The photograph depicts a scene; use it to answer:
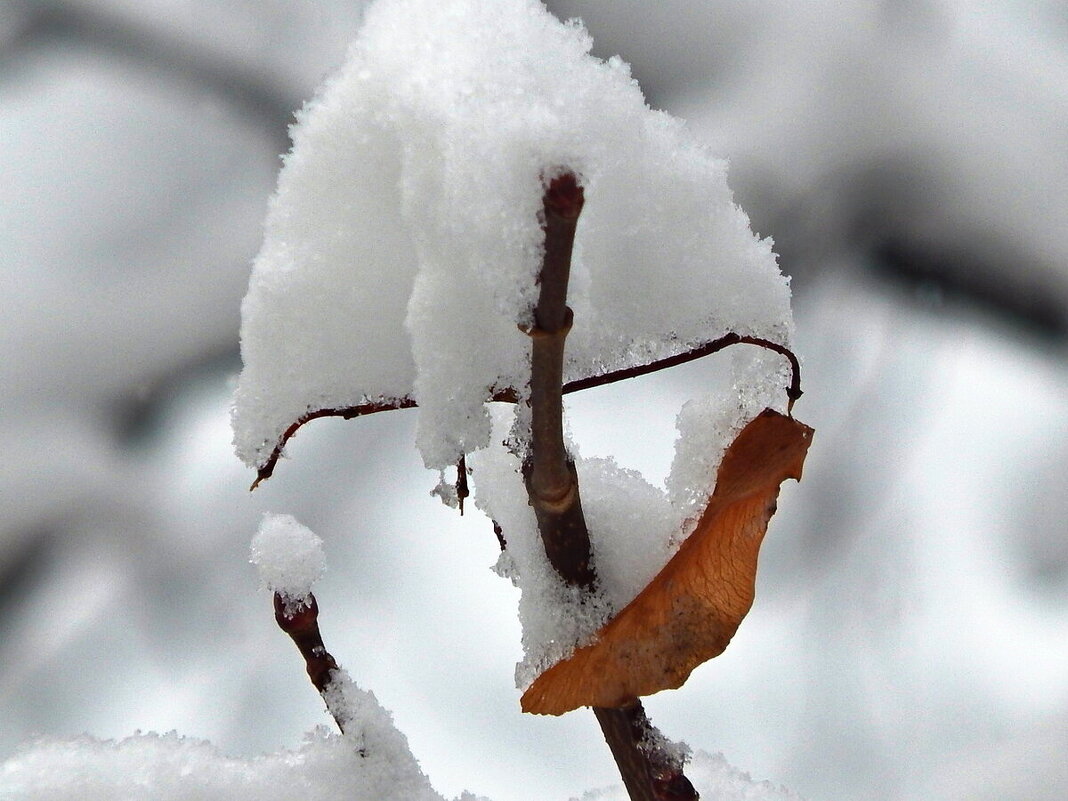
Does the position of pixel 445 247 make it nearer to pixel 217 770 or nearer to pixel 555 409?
pixel 555 409

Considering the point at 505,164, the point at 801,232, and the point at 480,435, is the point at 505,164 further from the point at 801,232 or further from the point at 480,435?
the point at 801,232

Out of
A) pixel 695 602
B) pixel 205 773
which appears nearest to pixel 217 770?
pixel 205 773

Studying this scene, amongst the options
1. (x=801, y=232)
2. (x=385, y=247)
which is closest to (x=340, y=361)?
(x=385, y=247)

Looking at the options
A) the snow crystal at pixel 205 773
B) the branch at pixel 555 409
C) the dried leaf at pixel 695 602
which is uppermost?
the snow crystal at pixel 205 773

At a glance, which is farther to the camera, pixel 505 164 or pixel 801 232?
pixel 801 232

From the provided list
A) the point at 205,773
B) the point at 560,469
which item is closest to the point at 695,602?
the point at 560,469

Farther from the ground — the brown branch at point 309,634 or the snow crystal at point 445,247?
the snow crystal at point 445,247
